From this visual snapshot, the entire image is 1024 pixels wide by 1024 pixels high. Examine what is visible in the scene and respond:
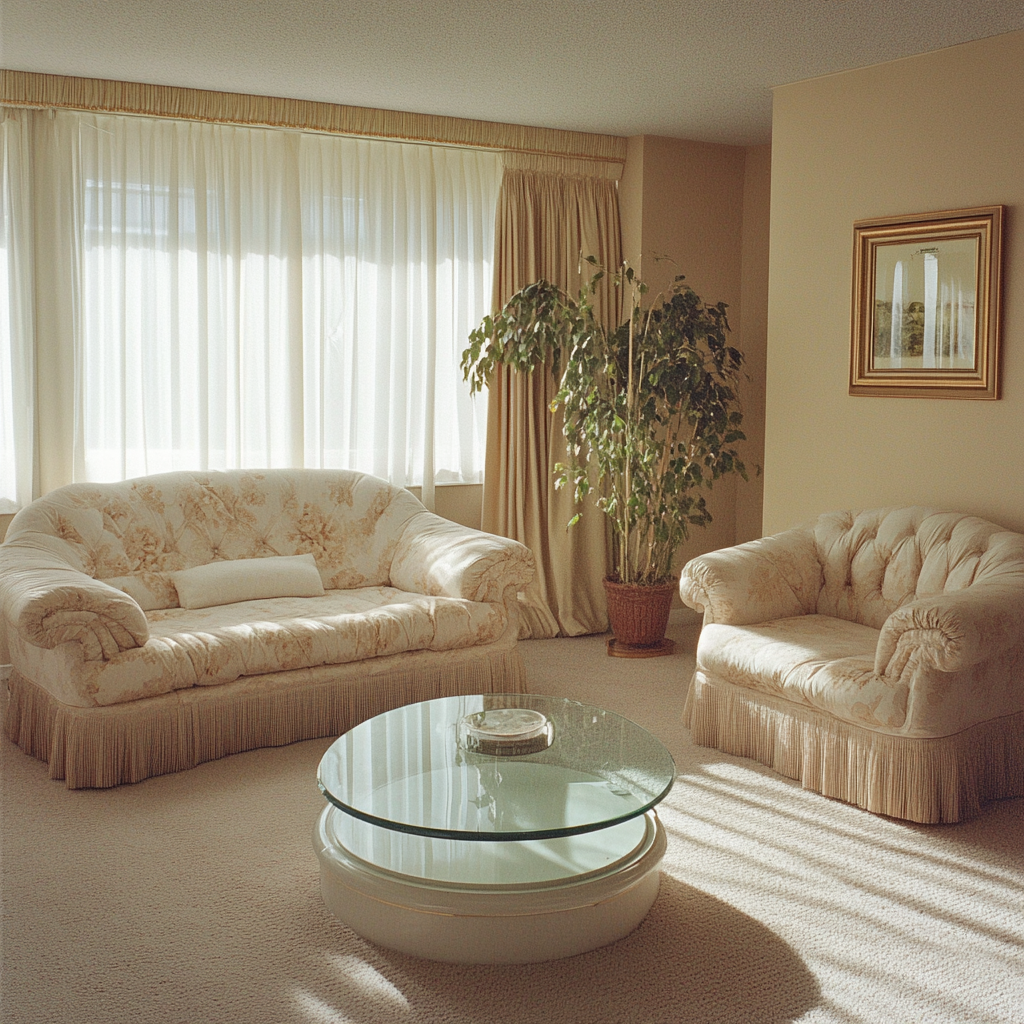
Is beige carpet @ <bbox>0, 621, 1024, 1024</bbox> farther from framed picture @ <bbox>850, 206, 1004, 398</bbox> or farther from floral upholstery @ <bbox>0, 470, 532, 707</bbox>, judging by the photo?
framed picture @ <bbox>850, 206, 1004, 398</bbox>

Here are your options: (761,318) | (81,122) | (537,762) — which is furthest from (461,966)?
Answer: (761,318)

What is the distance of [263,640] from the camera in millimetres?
3842

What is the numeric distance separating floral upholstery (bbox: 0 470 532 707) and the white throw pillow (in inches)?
2.2

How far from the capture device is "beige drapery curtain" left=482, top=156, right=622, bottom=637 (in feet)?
18.4

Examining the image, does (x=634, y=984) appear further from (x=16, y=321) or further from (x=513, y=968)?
(x=16, y=321)

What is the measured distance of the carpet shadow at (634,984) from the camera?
2295 millimetres

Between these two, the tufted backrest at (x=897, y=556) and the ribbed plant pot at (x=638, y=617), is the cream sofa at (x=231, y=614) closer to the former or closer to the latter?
the ribbed plant pot at (x=638, y=617)

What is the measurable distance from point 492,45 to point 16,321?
236 centimetres

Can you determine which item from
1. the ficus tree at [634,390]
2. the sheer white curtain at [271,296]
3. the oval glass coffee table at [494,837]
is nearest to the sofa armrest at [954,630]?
the oval glass coffee table at [494,837]

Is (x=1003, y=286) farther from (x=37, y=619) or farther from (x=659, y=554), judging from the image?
(x=37, y=619)

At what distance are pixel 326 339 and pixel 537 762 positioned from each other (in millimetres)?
3009

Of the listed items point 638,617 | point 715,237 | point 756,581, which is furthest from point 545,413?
point 756,581

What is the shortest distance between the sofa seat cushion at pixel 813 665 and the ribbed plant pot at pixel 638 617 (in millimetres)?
1110

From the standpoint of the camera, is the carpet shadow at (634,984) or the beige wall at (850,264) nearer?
the carpet shadow at (634,984)
